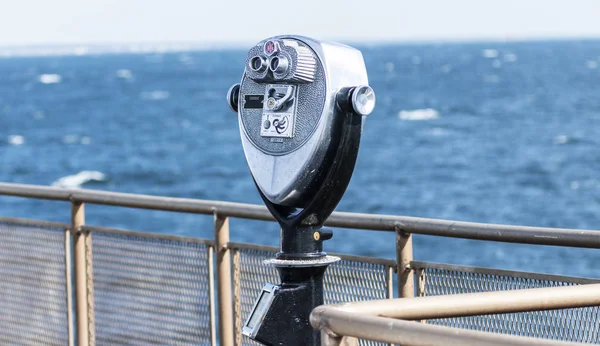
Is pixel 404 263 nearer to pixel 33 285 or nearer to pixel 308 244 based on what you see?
pixel 308 244

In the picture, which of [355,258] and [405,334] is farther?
[355,258]

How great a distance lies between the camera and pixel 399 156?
51.5 metres

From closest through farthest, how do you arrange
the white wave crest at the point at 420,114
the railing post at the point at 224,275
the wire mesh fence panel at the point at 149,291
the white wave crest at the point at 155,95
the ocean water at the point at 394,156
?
the railing post at the point at 224,275 < the wire mesh fence panel at the point at 149,291 < the ocean water at the point at 394,156 < the white wave crest at the point at 420,114 < the white wave crest at the point at 155,95

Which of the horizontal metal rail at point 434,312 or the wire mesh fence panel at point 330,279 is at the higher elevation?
the horizontal metal rail at point 434,312

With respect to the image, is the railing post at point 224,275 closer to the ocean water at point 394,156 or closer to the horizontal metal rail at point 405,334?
the horizontal metal rail at point 405,334

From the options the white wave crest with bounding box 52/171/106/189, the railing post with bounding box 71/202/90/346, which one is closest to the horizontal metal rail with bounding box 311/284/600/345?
the railing post with bounding box 71/202/90/346

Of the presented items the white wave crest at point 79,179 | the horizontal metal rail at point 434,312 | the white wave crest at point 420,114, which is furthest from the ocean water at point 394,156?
the horizontal metal rail at point 434,312

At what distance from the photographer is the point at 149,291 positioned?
4.47m

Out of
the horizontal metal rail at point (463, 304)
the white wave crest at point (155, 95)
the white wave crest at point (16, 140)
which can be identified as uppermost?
the horizontal metal rail at point (463, 304)

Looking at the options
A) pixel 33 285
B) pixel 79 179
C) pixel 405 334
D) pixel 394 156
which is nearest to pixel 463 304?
pixel 405 334

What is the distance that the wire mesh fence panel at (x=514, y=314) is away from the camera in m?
3.22

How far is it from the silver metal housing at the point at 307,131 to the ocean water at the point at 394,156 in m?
22.7

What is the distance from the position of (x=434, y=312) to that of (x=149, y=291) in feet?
7.57

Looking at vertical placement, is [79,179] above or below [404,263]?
below
